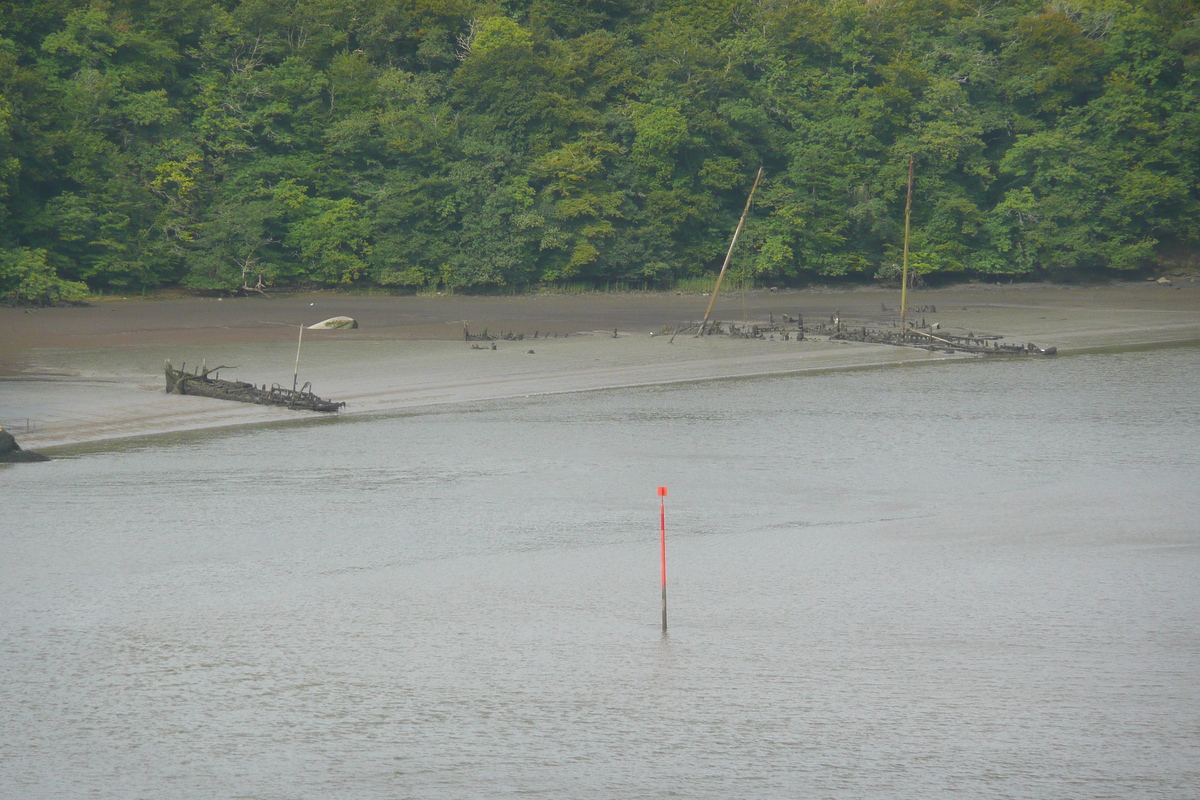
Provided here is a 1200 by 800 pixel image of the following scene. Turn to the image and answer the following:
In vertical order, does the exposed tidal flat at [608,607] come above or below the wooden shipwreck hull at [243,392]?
below

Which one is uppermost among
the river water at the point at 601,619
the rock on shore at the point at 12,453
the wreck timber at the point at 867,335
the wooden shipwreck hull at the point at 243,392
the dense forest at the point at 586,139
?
the dense forest at the point at 586,139

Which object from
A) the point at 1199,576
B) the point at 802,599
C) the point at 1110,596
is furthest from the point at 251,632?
the point at 1199,576

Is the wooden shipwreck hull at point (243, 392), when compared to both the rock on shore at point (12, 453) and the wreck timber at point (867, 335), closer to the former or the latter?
the rock on shore at point (12, 453)

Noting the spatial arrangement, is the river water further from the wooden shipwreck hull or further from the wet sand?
the wet sand

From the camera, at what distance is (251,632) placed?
539 inches

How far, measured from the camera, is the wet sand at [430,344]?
30.8 meters

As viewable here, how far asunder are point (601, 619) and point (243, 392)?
62.7 ft

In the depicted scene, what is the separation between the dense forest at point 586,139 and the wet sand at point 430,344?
295cm

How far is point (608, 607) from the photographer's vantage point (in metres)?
14.5

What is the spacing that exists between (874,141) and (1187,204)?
719 inches

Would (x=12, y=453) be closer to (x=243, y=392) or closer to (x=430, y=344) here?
(x=243, y=392)

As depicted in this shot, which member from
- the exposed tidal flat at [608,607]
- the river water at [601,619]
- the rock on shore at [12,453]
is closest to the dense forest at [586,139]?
the rock on shore at [12,453]

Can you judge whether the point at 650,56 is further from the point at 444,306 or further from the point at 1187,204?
the point at 1187,204

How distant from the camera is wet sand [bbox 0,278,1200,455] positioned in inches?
1211
